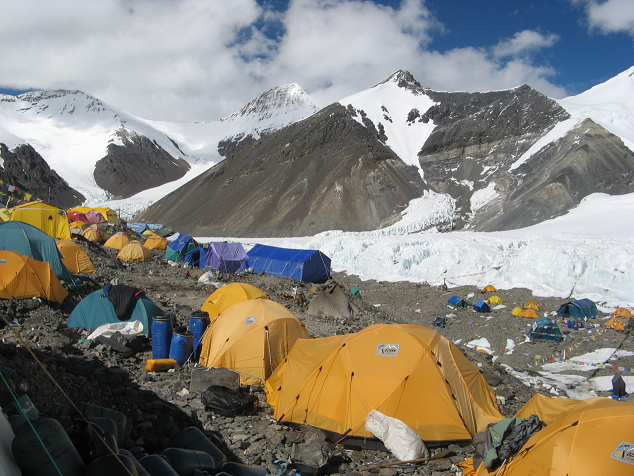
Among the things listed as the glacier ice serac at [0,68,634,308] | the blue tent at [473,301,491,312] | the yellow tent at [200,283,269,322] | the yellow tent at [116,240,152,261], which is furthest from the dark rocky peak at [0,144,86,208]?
the blue tent at [473,301,491,312]

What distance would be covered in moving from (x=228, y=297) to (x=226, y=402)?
576 cm

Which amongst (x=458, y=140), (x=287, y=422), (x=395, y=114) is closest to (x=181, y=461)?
(x=287, y=422)

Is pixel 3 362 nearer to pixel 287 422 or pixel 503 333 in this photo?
pixel 287 422

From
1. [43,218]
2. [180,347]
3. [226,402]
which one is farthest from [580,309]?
[43,218]

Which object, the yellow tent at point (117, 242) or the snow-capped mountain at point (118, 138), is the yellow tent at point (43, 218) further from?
the snow-capped mountain at point (118, 138)

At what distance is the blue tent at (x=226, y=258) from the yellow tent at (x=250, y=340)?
1609 centimetres

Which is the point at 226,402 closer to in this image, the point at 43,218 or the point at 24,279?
the point at 24,279

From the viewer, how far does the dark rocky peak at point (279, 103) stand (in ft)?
580

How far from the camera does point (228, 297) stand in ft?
40.4

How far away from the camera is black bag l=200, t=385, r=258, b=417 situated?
6715 millimetres

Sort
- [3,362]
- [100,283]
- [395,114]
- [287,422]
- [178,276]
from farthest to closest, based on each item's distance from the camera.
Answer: [395,114] → [178,276] → [100,283] → [287,422] → [3,362]

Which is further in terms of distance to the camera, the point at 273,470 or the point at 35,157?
the point at 35,157

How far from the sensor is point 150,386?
7363mm

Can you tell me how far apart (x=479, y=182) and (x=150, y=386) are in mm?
56214
